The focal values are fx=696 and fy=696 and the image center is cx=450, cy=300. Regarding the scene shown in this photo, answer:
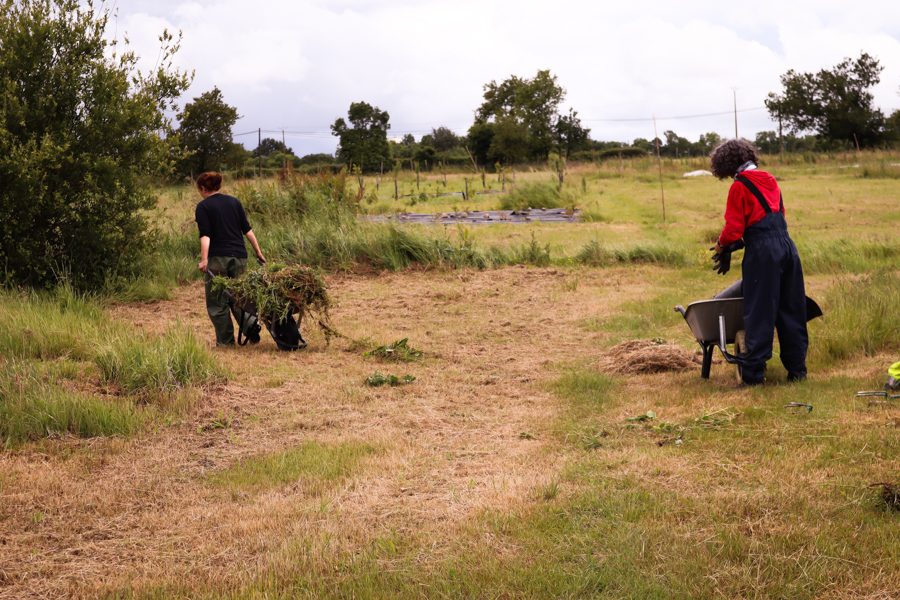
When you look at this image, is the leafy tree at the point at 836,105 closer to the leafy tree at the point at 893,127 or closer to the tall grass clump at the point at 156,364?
the leafy tree at the point at 893,127

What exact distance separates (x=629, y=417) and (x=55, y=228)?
8.74 meters

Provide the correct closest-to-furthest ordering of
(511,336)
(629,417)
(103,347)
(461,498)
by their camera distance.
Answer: (461,498)
(629,417)
(103,347)
(511,336)

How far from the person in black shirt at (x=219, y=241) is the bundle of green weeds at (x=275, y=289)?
0.22 metres

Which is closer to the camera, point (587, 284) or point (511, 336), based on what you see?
point (511, 336)

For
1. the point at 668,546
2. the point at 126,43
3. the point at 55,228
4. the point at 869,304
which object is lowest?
the point at 668,546

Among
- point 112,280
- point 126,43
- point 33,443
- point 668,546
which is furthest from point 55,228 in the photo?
point 668,546

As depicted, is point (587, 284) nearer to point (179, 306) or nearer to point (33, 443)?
point (179, 306)

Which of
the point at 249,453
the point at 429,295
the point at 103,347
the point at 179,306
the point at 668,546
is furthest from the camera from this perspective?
the point at 429,295

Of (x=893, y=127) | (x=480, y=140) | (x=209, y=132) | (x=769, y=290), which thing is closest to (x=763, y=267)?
(x=769, y=290)

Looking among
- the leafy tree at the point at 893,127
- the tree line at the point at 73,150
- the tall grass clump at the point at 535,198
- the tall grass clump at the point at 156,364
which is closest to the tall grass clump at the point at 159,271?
the tree line at the point at 73,150

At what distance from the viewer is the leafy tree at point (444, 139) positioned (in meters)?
98.3

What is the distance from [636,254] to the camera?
→ 1421 centimetres

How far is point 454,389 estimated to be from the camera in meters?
6.50

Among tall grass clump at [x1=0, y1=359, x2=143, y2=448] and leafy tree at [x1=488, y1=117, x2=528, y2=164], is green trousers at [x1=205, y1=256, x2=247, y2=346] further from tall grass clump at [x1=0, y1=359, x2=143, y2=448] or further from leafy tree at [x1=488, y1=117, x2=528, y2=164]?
leafy tree at [x1=488, y1=117, x2=528, y2=164]
